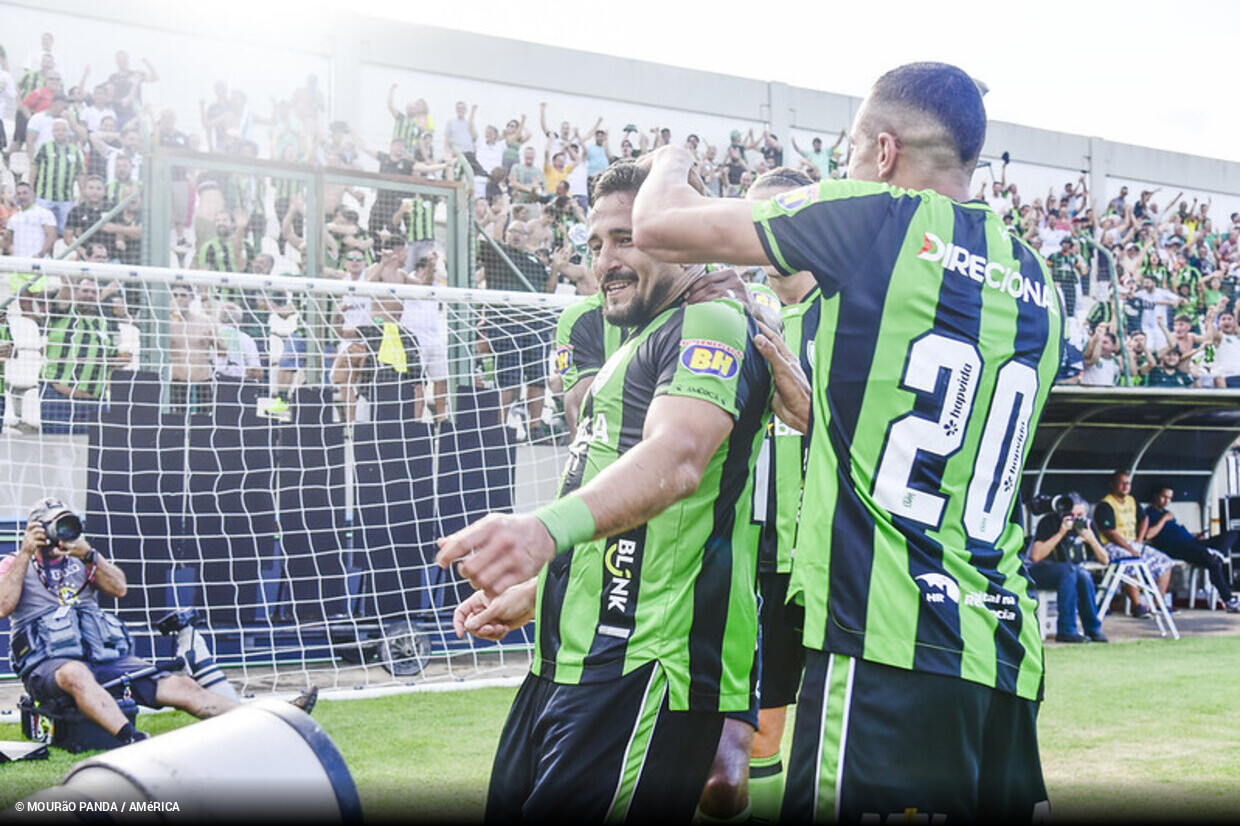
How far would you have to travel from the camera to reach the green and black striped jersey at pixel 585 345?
368 cm

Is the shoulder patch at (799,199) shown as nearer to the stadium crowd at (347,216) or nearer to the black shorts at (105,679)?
the black shorts at (105,679)

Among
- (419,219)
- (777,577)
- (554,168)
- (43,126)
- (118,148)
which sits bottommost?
(777,577)

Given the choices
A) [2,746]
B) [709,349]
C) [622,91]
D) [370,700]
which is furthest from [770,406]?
[622,91]

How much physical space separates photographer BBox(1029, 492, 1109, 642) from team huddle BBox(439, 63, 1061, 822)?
8.95 metres

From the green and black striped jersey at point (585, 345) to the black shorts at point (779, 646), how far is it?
940mm

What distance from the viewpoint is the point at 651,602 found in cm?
258

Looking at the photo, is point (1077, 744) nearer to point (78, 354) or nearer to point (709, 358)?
point (709, 358)

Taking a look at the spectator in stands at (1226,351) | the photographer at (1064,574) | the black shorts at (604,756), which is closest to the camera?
the black shorts at (604,756)

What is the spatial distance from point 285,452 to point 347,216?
3.30m

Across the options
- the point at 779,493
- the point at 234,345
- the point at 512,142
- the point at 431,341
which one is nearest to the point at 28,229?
the point at 234,345

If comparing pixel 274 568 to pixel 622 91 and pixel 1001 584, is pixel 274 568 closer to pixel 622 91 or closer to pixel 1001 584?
pixel 1001 584

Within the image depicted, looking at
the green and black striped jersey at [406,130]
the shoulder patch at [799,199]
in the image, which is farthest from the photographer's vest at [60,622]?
the green and black striped jersey at [406,130]

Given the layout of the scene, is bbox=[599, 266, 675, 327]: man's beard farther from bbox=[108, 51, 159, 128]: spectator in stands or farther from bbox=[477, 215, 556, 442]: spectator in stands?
bbox=[108, 51, 159, 128]: spectator in stands

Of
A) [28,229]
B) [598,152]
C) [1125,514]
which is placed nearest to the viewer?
[28,229]
